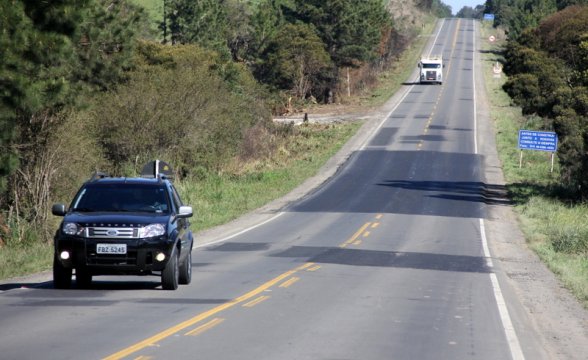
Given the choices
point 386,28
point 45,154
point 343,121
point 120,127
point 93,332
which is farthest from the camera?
point 386,28

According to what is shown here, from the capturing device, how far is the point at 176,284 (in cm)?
1652

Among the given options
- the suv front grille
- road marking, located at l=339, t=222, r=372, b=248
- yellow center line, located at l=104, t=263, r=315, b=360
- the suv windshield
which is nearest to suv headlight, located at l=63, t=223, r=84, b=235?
the suv front grille

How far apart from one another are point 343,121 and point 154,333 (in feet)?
228

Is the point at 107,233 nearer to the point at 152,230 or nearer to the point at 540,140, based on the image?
the point at 152,230

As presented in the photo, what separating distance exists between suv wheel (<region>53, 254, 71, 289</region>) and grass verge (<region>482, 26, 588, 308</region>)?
353 inches

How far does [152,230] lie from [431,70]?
94.6 metres

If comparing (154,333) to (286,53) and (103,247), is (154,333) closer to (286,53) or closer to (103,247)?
(103,247)

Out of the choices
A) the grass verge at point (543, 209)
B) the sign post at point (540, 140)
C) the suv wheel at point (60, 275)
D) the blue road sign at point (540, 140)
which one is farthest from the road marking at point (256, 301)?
the blue road sign at point (540, 140)

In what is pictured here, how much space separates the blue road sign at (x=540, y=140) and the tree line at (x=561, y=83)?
639 mm

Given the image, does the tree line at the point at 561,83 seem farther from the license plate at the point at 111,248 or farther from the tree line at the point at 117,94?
the license plate at the point at 111,248

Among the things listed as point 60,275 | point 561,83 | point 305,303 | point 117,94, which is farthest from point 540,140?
point 60,275

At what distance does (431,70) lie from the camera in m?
108

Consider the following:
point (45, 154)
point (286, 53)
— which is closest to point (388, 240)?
point (45, 154)

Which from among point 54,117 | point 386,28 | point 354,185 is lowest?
point 354,185
